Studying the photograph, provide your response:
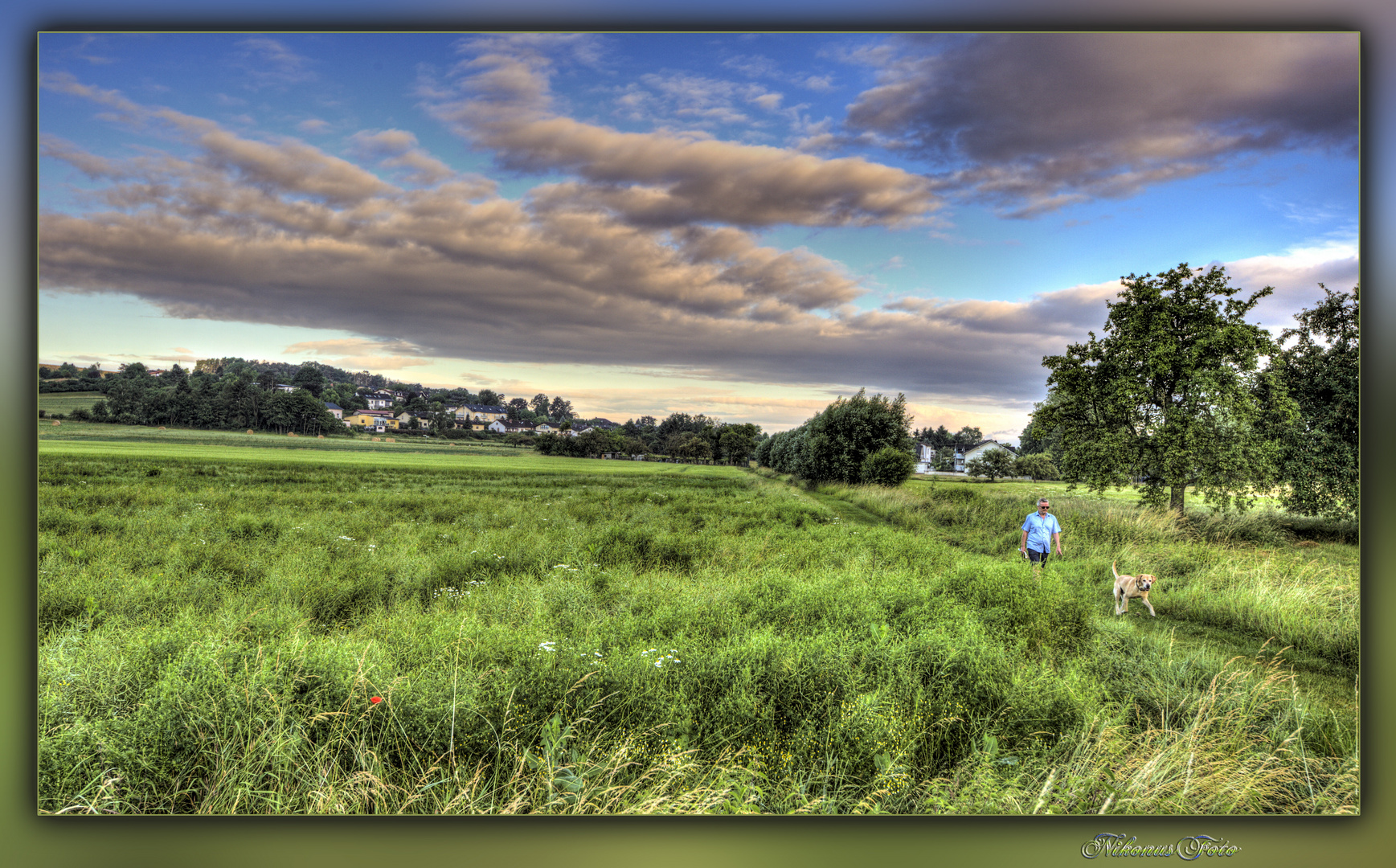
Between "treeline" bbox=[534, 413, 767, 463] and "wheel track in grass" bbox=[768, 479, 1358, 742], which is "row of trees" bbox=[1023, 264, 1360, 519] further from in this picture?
"treeline" bbox=[534, 413, 767, 463]

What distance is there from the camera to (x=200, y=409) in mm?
4457

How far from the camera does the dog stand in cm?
424

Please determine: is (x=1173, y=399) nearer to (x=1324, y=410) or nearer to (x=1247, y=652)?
(x=1324, y=410)

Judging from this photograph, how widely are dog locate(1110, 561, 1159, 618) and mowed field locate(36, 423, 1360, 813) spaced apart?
11cm

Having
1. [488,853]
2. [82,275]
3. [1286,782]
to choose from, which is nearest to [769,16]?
[82,275]

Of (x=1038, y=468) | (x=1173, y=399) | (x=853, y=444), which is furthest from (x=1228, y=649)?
(x=853, y=444)

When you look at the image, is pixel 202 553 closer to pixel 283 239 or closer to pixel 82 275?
pixel 82 275

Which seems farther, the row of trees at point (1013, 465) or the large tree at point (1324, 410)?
the row of trees at point (1013, 465)

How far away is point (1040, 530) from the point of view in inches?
180

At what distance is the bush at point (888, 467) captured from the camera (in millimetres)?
5570

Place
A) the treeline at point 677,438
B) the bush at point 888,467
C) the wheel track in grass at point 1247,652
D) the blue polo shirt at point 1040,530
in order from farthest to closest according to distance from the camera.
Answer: the bush at point 888,467 → the treeline at point 677,438 → the blue polo shirt at point 1040,530 → the wheel track in grass at point 1247,652

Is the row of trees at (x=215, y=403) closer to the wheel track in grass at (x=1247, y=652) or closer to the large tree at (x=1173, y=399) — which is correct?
the large tree at (x=1173, y=399)

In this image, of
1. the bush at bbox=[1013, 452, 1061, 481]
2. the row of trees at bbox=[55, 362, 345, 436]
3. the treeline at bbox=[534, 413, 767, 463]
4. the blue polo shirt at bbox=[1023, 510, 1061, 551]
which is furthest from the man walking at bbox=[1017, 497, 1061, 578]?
the row of trees at bbox=[55, 362, 345, 436]

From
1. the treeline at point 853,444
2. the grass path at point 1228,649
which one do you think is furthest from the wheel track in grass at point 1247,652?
the treeline at point 853,444
